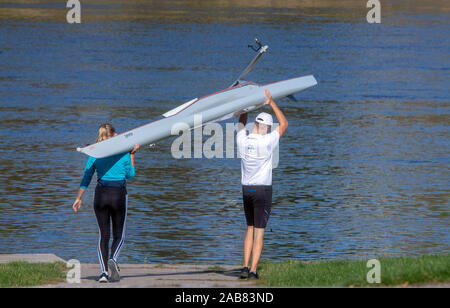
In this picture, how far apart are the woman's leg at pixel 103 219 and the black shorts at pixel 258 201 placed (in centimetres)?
172

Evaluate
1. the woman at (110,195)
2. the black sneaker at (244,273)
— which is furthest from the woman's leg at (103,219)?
the black sneaker at (244,273)

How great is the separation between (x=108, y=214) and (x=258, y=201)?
6.15 feet

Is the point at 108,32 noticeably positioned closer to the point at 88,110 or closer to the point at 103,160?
the point at 88,110

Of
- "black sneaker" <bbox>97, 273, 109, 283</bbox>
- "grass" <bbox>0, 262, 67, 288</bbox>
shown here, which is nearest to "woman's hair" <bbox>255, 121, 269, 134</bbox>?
"black sneaker" <bbox>97, 273, 109, 283</bbox>

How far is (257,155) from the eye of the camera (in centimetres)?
1198

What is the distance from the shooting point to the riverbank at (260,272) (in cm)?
1077

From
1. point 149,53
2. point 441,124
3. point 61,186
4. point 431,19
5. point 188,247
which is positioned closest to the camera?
point 188,247

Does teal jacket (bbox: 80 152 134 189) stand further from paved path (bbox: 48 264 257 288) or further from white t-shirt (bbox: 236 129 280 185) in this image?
white t-shirt (bbox: 236 129 280 185)

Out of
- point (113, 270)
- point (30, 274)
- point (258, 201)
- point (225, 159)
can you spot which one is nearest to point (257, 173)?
point (258, 201)

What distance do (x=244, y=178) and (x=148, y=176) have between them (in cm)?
1186

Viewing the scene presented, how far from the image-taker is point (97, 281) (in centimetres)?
1184

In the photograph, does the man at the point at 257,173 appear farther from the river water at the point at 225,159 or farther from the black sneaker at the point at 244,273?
the river water at the point at 225,159

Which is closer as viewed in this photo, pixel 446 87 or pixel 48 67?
pixel 446 87

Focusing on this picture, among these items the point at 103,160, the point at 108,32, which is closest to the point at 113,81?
the point at 108,32
